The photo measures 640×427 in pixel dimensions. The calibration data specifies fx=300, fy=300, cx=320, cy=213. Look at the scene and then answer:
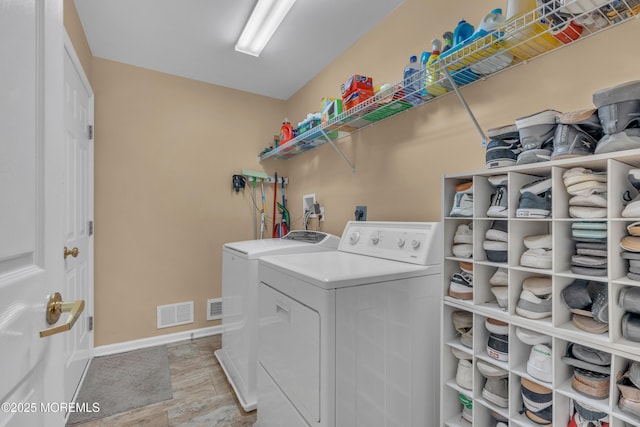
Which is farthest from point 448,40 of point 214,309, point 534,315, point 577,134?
point 214,309

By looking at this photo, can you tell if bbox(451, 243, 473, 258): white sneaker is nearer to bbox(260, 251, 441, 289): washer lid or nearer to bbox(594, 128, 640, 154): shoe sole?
bbox(260, 251, 441, 289): washer lid

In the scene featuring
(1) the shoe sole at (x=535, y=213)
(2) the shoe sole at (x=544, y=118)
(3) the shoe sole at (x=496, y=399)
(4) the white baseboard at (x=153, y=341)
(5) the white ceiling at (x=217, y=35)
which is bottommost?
(4) the white baseboard at (x=153, y=341)

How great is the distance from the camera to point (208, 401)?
6.41 feet

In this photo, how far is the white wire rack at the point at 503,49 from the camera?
0.97m

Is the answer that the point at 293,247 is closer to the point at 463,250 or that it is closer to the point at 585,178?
the point at 463,250

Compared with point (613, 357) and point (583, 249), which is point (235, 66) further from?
point (613, 357)

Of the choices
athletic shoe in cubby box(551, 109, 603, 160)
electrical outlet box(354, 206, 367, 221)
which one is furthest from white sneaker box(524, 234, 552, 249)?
electrical outlet box(354, 206, 367, 221)

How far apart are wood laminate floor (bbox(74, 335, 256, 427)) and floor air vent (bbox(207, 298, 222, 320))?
55 centimetres

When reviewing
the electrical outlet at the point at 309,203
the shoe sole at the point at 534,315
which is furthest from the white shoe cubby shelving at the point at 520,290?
the electrical outlet at the point at 309,203

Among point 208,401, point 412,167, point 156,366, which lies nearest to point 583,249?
point 412,167

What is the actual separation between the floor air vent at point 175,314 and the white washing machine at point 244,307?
717mm

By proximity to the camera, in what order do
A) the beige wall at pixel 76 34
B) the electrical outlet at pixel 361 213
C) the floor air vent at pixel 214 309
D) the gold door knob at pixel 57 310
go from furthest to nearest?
the floor air vent at pixel 214 309
the electrical outlet at pixel 361 213
the beige wall at pixel 76 34
the gold door knob at pixel 57 310

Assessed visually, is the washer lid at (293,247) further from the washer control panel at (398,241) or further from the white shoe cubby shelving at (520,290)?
the white shoe cubby shelving at (520,290)

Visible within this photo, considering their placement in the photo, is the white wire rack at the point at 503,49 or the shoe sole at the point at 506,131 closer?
the white wire rack at the point at 503,49
